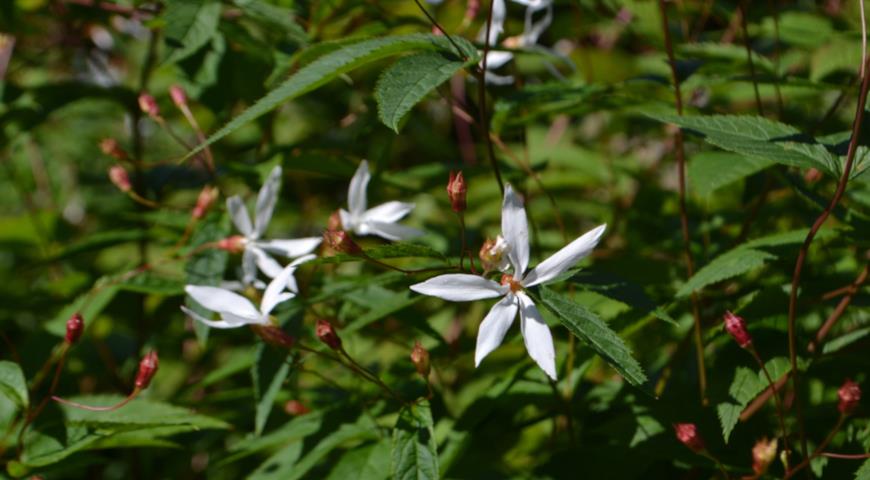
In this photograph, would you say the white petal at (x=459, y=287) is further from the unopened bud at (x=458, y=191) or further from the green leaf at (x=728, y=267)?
the green leaf at (x=728, y=267)

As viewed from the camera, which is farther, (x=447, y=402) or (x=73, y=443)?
(x=447, y=402)

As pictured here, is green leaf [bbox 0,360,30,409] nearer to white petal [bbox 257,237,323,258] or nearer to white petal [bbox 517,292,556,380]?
white petal [bbox 257,237,323,258]

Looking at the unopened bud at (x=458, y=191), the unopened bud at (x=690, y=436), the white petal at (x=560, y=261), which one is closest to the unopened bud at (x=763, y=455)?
the unopened bud at (x=690, y=436)

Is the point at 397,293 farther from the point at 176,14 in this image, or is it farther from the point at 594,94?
the point at 176,14

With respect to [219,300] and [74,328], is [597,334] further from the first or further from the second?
[74,328]

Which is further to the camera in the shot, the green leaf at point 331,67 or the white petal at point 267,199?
the white petal at point 267,199

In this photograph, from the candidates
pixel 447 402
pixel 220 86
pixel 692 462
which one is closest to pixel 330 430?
pixel 447 402
